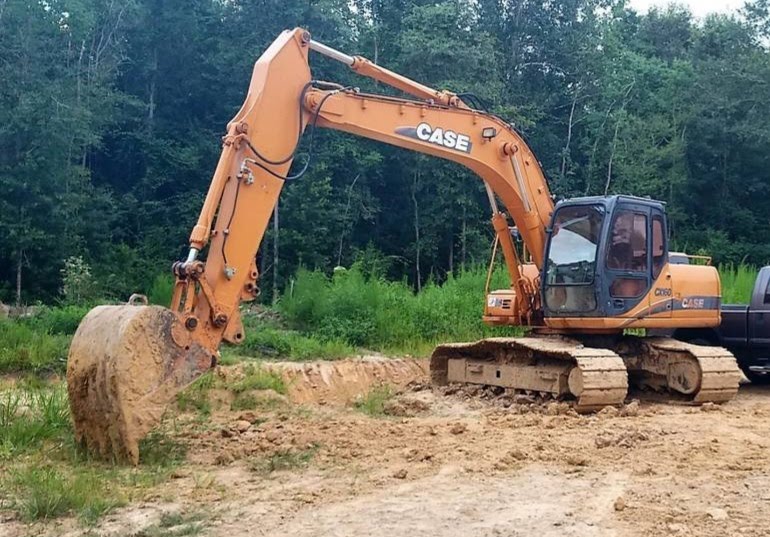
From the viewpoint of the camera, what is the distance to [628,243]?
992 cm

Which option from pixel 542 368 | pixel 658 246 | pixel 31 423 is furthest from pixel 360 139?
pixel 31 423

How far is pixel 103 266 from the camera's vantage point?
81.4 ft

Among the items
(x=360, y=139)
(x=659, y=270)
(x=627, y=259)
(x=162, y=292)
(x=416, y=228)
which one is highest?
(x=360, y=139)

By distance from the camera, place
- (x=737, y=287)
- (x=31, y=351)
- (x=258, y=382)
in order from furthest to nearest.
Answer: (x=737, y=287) < (x=31, y=351) < (x=258, y=382)

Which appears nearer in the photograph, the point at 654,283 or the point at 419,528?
the point at 419,528

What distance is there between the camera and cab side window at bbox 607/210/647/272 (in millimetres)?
9805

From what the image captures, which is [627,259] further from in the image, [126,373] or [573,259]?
[126,373]

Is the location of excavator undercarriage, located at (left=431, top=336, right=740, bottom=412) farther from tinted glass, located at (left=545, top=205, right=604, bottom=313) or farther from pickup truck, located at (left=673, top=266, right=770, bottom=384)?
pickup truck, located at (left=673, top=266, right=770, bottom=384)

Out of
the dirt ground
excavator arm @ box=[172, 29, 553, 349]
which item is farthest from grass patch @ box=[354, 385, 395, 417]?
excavator arm @ box=[172, 29, 553, 349]

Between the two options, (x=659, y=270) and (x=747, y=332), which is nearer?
(x=659, y=270)

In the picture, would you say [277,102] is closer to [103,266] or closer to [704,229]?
[103,266]

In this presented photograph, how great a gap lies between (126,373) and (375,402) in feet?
14.0

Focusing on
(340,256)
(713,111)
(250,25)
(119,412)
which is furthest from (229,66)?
(119,412)

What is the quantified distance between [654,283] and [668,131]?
21.6 meters
